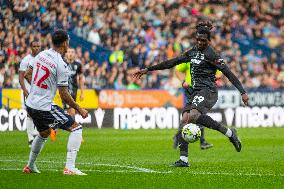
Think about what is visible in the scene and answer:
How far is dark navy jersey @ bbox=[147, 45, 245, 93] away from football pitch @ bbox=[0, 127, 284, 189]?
4.88 feet

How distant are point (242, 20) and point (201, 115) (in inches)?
994

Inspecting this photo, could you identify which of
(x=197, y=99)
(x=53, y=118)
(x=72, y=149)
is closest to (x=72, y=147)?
(x=72, y=149)

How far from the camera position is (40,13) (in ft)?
110

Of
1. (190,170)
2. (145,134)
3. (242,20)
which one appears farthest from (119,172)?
(242,20)

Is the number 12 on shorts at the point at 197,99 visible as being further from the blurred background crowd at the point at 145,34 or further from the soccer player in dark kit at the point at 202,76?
the blurred background crowd at the point at 145,34

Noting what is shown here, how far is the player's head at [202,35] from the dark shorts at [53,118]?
3089 mm

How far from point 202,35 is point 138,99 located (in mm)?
18035

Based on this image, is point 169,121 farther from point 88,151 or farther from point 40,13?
point 88,151

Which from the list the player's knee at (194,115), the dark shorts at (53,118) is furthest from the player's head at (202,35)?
the dark shorts at (53,118)

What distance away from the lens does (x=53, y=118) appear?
1304cm

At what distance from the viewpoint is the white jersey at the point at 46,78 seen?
42.5 ft

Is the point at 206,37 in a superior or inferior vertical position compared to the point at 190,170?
superior

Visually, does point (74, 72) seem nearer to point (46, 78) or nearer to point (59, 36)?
point (46, 78)

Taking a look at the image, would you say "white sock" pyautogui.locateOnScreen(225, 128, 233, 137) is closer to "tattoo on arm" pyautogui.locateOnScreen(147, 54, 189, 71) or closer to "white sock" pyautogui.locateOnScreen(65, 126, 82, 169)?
"tattoo on arm" pyautogui.locateOnScreen(147, 54, 189, 71)
